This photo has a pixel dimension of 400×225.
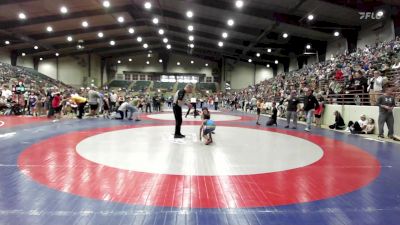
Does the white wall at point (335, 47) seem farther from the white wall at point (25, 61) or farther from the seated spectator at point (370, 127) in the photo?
the white wall at point (25, 61)

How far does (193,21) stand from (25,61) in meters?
24.7

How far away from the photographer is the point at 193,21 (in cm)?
2470

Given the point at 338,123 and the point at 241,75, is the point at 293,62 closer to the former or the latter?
the point at 241,75

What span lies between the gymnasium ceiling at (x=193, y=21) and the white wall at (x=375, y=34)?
608mm

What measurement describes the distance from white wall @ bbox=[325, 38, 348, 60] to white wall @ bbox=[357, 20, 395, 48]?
6.23 ft

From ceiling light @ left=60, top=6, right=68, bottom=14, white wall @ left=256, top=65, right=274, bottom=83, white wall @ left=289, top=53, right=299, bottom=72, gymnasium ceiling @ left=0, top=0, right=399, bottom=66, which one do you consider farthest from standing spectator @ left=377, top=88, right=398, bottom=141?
white wall @ left=256, top=65, right=274, bottom=83

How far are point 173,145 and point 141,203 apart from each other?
3477 mm

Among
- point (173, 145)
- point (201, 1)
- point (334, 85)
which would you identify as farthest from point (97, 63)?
point (173, 145)

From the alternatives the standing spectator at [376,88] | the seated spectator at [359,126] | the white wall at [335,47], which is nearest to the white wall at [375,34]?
the white wall at [335,47]

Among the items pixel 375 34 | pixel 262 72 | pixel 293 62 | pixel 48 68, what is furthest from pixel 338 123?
pixel 48 68

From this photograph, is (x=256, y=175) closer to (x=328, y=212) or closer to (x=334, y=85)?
(x=328, y=212)

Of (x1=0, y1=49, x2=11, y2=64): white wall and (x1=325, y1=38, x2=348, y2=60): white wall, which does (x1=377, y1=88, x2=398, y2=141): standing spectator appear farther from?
(x1=0, y1=49, x2=11, y2=64): white wall

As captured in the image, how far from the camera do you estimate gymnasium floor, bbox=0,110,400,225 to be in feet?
9.07

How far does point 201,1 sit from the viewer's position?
19.1 metres
